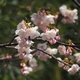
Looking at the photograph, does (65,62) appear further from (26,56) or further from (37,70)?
(37,70)

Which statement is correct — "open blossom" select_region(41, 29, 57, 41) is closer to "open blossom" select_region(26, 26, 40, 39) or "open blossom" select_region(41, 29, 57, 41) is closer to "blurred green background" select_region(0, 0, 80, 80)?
"open blossom" select_region(26, 26, 40, 39)

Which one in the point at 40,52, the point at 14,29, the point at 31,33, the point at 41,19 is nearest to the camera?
the point at 31,33

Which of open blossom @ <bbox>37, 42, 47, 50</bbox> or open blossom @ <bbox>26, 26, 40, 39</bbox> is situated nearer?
open blossom @ <bbox>26, 26, 40, 39</bbox>

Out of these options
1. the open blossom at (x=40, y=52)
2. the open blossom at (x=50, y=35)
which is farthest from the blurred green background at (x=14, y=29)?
the open blossom at (x=50, y=35)

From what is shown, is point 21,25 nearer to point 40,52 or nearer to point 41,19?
point 41,19

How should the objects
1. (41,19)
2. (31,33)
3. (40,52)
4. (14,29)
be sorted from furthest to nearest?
1. (14,29)
2. (40,52)
3. (41,19)
4. (31,33)

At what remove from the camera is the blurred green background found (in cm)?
214

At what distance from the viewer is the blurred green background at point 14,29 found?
2141 mm

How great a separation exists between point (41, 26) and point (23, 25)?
0.40 ft

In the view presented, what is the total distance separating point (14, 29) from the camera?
233cm

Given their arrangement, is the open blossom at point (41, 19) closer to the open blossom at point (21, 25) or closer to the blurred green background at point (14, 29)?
the open blossom at point (21, 25)

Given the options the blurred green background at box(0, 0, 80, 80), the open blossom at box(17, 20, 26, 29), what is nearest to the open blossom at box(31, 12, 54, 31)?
the open blossom at box(17, 20, 26, 29)

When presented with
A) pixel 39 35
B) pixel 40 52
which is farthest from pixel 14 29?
pixel 39 35

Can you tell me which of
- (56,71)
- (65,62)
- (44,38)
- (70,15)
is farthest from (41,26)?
(56,71)
